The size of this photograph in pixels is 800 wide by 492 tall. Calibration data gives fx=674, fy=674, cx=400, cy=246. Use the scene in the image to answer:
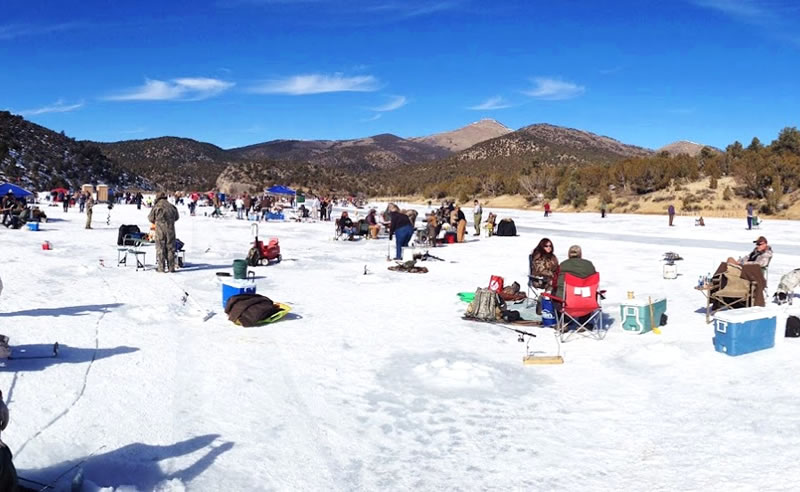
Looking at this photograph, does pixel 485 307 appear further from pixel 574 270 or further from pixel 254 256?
pixel 254 256

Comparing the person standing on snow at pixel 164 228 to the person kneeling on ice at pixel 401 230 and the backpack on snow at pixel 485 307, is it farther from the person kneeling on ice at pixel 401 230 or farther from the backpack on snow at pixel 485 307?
the backpack on snow at pixel 485 307

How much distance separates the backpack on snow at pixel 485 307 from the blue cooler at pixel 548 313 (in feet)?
1.99

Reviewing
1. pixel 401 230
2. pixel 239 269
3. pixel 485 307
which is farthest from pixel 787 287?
pixel 239 269

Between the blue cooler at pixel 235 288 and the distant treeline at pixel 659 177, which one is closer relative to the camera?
the blue cooler at pixel 235 288

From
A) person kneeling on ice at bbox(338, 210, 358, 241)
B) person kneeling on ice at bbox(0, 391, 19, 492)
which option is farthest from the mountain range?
person kneeling on ice at bbox(0, 391, 19, 492)

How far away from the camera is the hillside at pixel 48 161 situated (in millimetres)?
65438

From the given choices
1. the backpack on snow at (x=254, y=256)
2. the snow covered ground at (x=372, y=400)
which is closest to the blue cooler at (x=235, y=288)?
the snow covered ground at (x=372, y=400)

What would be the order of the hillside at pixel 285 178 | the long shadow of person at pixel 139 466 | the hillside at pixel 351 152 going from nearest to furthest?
the long shadow of person at pixel 139 466 < the hillside at pixel 285 178 < the hillside at pixel 351 152

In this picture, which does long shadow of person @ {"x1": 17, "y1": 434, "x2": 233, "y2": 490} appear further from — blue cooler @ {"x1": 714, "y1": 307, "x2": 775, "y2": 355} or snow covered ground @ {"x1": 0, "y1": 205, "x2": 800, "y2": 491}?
blue cooler @ {"x1": 714, "y1": 307, "x2": 775, "y2": 355}

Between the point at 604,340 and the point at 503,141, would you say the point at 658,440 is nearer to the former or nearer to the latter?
the point at 604,340

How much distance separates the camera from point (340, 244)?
2159 cm

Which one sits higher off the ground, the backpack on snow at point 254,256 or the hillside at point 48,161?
the hillside at point 48,161

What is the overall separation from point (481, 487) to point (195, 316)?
A: 5915 mm

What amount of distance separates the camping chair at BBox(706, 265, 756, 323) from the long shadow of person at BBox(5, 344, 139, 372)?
753 cm
